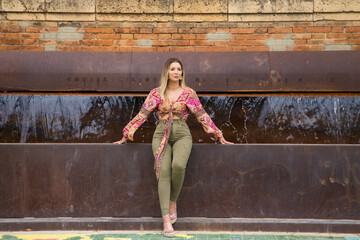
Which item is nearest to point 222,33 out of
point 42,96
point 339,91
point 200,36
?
point 200,36

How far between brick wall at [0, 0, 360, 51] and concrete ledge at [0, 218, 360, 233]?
275 centimetres

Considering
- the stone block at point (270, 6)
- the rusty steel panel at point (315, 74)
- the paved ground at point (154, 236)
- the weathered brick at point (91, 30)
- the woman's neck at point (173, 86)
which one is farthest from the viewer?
the weathered brick at point (91, 30)

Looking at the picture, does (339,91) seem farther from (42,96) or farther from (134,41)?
(42,96)

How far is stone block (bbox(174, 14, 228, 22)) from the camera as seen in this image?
5.73m

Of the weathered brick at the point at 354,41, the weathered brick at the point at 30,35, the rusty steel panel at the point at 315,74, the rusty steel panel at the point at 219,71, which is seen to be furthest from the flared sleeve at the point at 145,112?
the weathered brick at the point at 354,41

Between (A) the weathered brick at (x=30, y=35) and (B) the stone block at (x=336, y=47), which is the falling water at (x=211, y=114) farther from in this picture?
(A) the weathered brick at (x=30, y=35)

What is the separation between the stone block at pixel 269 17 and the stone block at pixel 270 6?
0.06 m

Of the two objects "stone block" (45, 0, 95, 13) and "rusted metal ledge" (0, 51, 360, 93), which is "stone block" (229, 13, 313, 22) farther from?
"stone block" (45, 0, 95, 13)

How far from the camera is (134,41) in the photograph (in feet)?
18.9

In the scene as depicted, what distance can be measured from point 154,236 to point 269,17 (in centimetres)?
365

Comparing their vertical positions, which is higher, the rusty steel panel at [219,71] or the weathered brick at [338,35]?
the weathered brick at [338,35]

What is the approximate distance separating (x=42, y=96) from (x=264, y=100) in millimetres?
3112

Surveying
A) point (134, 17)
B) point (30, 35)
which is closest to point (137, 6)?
point (134, 17)

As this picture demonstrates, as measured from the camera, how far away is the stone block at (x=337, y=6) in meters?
5.66
